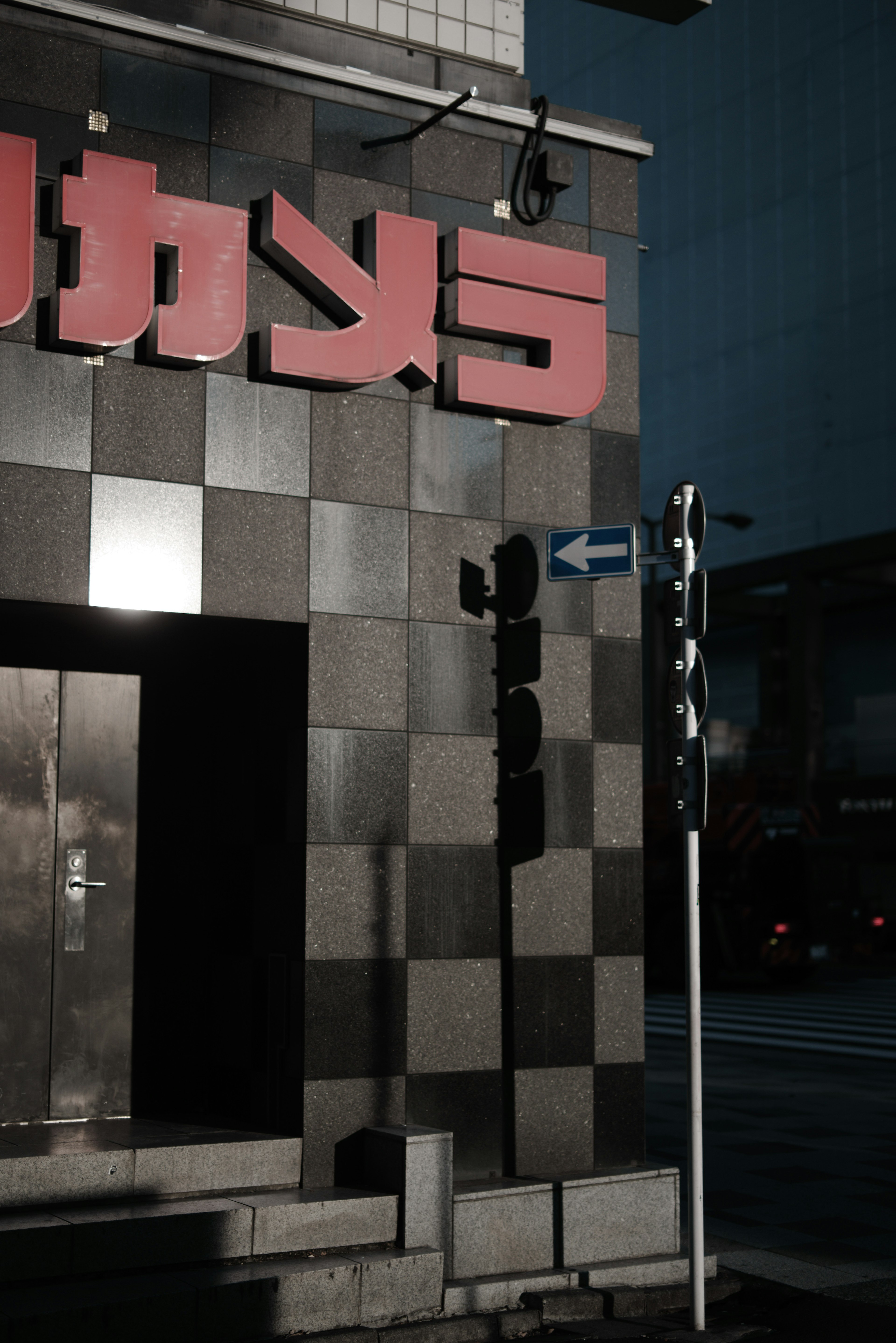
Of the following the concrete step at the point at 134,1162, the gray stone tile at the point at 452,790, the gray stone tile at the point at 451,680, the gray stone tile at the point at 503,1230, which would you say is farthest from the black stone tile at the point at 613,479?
the concrete step at the point at 134,1162

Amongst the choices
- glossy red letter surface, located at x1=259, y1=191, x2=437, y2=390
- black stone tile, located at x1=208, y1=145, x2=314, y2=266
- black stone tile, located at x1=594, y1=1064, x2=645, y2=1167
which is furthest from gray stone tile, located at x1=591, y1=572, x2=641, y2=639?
black stone tile, located at x1=208, y1=145, x2=314, y2=266

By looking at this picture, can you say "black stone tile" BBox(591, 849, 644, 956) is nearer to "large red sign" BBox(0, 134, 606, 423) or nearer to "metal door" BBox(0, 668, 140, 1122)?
"large red sign" BBox(0, 134, 606, 423)

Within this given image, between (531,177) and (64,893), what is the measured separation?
5.11 metres

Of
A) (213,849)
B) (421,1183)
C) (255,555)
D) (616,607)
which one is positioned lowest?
(421,1183)

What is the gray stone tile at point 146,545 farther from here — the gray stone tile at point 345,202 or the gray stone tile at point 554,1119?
the gray stone tile at point 554,1119

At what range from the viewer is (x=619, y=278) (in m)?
8.96

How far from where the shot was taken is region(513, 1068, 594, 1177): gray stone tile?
800cm

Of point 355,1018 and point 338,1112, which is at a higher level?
point 355,1018

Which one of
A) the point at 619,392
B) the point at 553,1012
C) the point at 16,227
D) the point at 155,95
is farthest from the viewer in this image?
the point at 619,392

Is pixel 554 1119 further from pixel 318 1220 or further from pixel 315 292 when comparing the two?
pixel 315 292

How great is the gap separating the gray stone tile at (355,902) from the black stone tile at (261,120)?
3.62 metres

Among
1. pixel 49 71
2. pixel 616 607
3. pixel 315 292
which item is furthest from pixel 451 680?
pixel 49 71

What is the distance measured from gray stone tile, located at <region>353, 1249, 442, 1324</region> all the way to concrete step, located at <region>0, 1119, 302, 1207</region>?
0.75 meters

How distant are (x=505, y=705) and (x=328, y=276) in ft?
8.54
